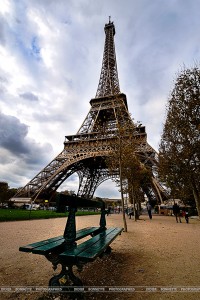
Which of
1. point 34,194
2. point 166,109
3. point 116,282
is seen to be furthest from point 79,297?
point 34,194

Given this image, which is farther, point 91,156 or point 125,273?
point 91,156

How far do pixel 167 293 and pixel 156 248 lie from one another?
279 centimetres

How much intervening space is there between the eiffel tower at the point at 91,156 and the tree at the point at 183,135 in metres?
5.77

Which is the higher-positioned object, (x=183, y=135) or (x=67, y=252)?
(x=183, y=135)

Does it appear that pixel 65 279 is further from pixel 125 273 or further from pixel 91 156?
pixel 91 156

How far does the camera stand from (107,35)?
170ft

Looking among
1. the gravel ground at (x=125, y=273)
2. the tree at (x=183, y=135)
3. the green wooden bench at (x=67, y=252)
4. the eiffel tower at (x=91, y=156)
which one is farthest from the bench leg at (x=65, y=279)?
the eiffel tower at (x=91, y=156)

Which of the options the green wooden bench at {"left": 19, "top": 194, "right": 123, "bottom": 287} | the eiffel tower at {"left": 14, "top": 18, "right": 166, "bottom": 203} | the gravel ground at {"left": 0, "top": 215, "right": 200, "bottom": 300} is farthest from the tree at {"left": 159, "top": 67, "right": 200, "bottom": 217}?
the green wooden bench at {"left": 19, "top": 194, "right": 123, "bottom": 287}

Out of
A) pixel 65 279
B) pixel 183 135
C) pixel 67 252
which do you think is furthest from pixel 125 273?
pixel 183 135

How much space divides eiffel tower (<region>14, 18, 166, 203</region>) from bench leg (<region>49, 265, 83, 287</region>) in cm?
1780

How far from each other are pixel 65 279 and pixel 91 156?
1004 inches

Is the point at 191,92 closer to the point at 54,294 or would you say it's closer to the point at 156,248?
the point at 156,248

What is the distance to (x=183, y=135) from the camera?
13766mm

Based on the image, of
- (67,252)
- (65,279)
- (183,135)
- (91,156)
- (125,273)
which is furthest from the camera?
(91,156)
